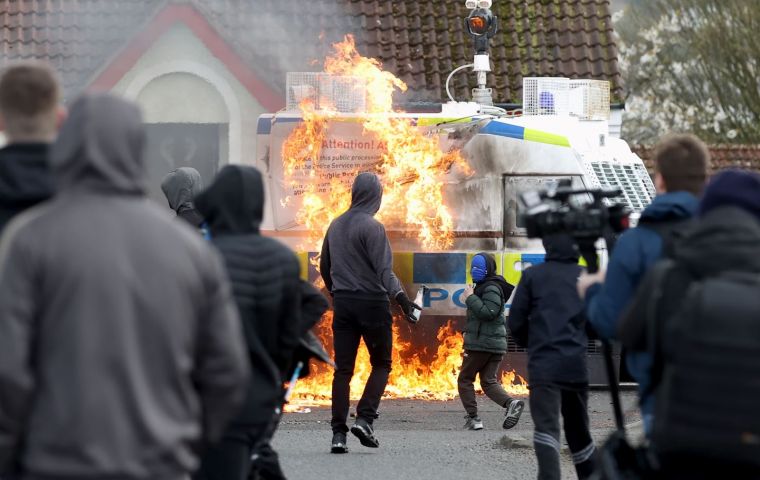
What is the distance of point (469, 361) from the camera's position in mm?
12242

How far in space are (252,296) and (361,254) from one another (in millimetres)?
5115

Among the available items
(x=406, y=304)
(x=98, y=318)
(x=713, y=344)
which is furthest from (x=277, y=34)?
(x=98, y=318)

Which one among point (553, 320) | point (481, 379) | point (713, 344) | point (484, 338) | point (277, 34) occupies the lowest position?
point (481, 379)

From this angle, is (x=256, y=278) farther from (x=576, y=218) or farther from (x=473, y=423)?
(x=473, y=423)

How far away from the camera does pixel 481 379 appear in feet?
39.9

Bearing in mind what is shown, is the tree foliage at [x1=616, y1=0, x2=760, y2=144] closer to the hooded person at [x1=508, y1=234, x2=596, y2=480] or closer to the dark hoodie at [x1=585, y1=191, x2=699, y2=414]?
the hooded person at [x1=508, y1=234, x2=596, y2=480]

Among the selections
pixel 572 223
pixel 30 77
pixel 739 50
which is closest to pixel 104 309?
pixel 30 77

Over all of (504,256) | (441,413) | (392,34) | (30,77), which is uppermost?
(392,34)

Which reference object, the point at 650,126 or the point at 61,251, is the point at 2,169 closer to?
the point at 61,251

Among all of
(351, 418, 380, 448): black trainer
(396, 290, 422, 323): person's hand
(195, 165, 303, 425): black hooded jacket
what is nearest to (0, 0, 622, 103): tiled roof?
(396, 290, 422, 323): person's hand

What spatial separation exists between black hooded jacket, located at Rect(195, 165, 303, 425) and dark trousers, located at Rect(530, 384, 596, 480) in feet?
7.28

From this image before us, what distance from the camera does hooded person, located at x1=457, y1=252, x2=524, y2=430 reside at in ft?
39.9

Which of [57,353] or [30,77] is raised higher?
[30,77]

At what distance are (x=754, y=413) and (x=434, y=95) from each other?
678 inches
